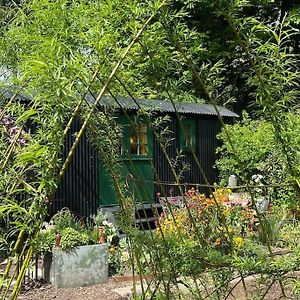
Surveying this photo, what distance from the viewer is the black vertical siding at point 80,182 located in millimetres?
8132

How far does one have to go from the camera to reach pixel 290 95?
2.19 meters

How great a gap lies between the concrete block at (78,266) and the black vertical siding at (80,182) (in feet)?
9.37

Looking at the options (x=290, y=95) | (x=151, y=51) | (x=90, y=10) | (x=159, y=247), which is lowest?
(x=159, y=247)

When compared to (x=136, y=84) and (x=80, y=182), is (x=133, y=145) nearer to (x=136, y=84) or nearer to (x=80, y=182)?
(x=80, y=182)

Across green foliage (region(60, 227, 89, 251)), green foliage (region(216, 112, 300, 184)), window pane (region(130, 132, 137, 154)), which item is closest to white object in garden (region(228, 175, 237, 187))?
green foliage (region(216, 112, 300, 184))

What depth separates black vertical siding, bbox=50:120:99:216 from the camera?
8.13 m

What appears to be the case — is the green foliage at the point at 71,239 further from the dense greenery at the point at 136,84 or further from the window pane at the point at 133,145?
the window pane at the point at 133,145

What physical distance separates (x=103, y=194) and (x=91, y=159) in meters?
0.72

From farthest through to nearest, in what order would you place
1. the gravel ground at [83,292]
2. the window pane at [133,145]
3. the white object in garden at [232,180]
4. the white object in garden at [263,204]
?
1. the white object in garden at [232,180]
2. the window pane at [133,145]
3. the white object in garden at [263,204]
4. the gravel ground at [83,292]

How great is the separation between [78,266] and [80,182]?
3.41m

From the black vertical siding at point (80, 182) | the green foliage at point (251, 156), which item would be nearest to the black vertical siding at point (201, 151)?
the green foliage at point (251, 156)

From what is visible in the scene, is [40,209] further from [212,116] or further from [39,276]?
[212,116]

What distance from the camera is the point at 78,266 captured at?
202 inches

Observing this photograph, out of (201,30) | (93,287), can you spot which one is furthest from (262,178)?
(201,30)
